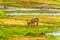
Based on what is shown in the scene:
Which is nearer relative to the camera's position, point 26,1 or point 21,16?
point 21,16

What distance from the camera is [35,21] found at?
535 inches

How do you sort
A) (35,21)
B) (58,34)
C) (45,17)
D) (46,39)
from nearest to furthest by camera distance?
(46,39) < (58,34) < (35,21) < (45,17)

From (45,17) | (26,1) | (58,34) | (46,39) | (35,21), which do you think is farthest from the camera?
(26,1)

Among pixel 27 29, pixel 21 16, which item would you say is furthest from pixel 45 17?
pixel 27 29

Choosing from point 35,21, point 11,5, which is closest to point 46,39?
point 35,21

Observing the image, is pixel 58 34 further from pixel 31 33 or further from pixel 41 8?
pixel 41 8

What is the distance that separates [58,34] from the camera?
1248 cm

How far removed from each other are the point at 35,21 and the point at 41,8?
5715 millimetres

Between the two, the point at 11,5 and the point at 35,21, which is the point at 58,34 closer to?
the point at 35,21

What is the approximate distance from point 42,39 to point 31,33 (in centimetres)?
95

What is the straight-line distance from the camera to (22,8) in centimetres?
1914

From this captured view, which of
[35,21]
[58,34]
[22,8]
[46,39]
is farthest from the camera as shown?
[22,8]

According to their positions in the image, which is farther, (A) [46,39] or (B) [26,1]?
(B) [26,1]

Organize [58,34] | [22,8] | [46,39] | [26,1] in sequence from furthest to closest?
[26,1], [22,8], [58,34], [46,39]
